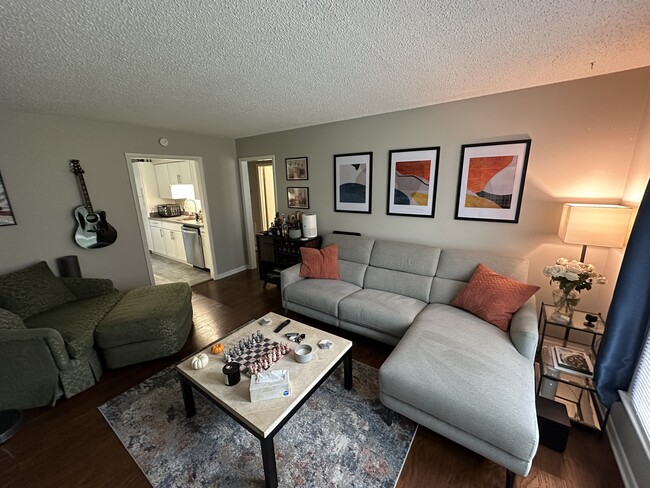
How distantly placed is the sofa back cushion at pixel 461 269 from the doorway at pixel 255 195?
8.99ft

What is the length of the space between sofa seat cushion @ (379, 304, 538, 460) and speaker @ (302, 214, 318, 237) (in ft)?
6.53

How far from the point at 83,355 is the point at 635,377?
12.2ft

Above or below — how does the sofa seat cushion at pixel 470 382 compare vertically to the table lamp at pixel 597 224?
below

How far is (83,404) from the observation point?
190 centimetres

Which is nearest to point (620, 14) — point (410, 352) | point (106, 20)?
point (410, 352)

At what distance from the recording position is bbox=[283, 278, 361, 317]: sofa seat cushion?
2.58 m

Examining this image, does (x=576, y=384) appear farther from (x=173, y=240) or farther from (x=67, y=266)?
(x=173, y=240)

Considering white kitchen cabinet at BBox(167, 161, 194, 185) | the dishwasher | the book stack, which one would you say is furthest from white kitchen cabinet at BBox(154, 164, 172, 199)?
the book stack

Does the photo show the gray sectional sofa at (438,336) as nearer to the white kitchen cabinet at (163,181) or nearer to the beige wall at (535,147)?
the beige wall at (535,147)

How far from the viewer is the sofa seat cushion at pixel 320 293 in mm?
2580

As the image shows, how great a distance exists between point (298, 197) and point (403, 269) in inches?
76.7

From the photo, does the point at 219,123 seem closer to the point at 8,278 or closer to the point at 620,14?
the point at 8,278

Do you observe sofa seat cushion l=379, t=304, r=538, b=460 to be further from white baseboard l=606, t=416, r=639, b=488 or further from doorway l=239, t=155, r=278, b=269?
doorway l=239, t=155, r=278, b=269

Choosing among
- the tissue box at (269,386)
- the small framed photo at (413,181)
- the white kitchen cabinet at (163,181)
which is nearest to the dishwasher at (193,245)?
the white kitchen cabinet at (163,181)
